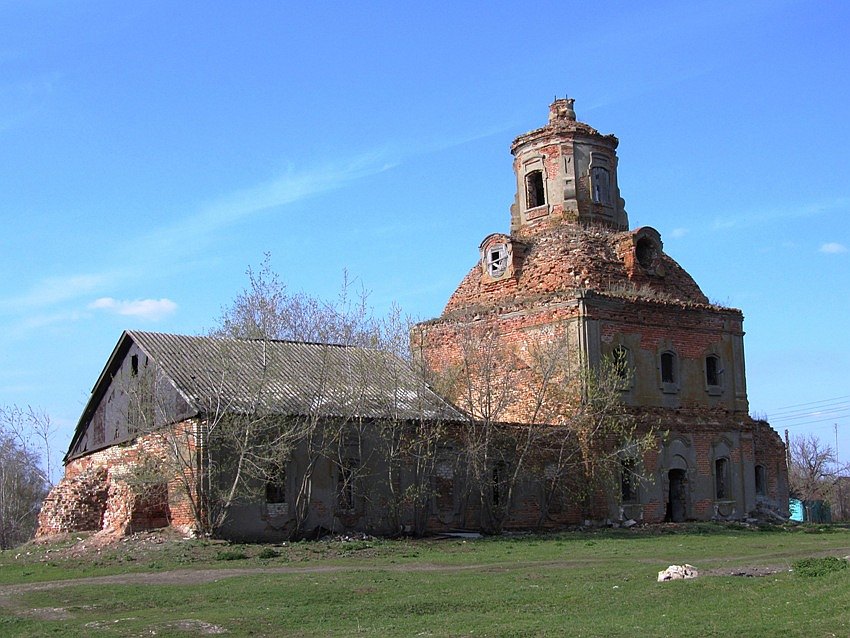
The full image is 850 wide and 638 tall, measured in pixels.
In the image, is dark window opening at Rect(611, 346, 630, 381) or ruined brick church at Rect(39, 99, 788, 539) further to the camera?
dark window opening at Rect(611, 346, 630, 381)

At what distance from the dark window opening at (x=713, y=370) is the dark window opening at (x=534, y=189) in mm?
7599

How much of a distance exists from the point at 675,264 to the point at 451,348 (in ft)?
26.5

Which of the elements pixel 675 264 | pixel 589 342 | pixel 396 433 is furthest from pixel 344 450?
pixel 675 264

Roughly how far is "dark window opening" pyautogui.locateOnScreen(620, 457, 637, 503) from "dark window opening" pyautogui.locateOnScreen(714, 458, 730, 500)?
12.0 feet

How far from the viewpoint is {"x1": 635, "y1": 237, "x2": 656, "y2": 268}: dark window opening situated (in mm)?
33750

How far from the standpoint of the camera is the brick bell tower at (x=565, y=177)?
35.1 metres

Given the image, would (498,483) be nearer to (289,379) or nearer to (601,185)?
(289,379)

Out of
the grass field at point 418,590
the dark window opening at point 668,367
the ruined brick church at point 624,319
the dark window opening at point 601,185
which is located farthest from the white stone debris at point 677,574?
the dark window opening at point 601,185

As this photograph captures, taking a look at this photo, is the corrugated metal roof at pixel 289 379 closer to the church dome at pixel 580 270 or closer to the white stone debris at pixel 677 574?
the church dome at pixel 580 270

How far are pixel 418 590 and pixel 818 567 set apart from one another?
5.77 metres

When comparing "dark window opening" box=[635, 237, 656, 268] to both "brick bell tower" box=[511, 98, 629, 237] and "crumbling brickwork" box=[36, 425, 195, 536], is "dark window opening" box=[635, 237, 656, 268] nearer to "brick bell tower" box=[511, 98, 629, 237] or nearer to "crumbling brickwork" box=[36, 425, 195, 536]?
"brick bell tower" box=[511, 98, 629, 237]

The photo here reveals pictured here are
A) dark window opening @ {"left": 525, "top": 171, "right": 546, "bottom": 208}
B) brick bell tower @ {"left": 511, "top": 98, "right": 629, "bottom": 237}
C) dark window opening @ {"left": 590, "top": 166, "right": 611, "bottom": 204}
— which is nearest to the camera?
brick bell tower @ {"left": 511, "top": 98, "right": 629, "bottom": 237}

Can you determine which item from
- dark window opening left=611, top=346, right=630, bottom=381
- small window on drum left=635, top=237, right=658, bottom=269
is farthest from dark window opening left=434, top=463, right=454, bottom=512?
small window on drum left=635, top=237, right=658, bottom=269

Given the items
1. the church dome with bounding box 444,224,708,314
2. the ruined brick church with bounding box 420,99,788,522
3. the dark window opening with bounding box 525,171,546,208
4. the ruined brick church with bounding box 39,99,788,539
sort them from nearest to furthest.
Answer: the ruined brick church with bounding box 39,99,788,539 → the ruined brick church with bounding box 420,99,788,522 → the church dome with bounding box 444,224,708,314 → the dark window opening with bounding box 525,171,546,208
